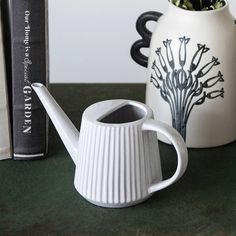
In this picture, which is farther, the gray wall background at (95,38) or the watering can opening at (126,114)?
the gray wall background at (95,38)

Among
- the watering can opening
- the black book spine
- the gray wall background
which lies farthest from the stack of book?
the gray wall background

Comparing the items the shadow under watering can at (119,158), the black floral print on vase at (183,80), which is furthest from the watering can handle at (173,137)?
the black floral print on vase at (183,80)

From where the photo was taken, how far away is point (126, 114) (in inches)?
28.2

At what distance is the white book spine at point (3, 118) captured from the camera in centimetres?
74

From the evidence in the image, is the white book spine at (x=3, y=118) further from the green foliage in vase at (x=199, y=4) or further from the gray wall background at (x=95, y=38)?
the gray wall background at (x=95, y=38)

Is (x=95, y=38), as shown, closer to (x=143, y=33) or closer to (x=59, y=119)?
(x=143, y=33)

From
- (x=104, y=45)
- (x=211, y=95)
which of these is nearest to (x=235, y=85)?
(x=211, y=95)

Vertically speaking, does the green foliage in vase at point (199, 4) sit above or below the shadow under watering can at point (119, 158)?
above

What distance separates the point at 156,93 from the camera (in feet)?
2.60

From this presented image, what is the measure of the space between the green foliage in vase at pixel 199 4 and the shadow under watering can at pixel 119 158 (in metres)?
A: 0.15

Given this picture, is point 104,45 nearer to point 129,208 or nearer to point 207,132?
point 207,132

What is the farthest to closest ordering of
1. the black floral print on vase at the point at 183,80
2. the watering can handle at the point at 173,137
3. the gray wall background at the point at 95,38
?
the gray wall background at the point at 95,38 → the black floral print on vase at the point at 183,80 → the watering can handle at the point at 173,137

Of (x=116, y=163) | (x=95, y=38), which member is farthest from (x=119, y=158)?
(x=95, y=38)

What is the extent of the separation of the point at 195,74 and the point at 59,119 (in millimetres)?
170
